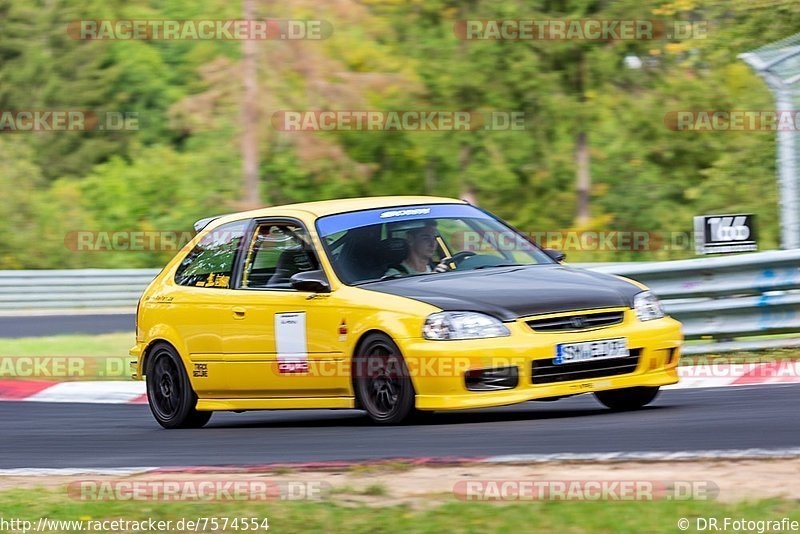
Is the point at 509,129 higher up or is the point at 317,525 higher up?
the point at 509,129

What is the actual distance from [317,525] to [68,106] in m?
51.8

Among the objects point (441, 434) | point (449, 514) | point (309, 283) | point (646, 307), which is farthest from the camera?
point (309, 283)

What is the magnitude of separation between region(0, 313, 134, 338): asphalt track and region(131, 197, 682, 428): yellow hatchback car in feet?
34.9

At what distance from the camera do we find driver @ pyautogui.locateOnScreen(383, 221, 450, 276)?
9625 millimetres

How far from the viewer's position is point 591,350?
8711mm

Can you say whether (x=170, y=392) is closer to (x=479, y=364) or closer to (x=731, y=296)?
(x=479, y=364)

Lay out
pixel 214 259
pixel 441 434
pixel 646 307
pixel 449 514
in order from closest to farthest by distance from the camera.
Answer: pixel 449 514 → pixel 441 434 → pixel 646 307 → pixel 214 259

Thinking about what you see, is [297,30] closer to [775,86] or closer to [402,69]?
[402,69]

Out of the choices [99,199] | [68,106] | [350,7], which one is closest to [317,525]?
[350,7]

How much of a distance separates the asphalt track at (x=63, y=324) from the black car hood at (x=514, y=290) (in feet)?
40.6

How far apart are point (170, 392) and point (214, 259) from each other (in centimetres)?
104

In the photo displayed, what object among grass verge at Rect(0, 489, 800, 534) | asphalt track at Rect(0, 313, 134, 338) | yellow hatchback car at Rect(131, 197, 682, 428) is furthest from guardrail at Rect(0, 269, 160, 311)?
grass verge at Rect(0, 489, 800, 534)

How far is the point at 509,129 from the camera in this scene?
125 feet

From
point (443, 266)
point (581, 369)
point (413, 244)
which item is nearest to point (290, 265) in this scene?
point (413, 244)
